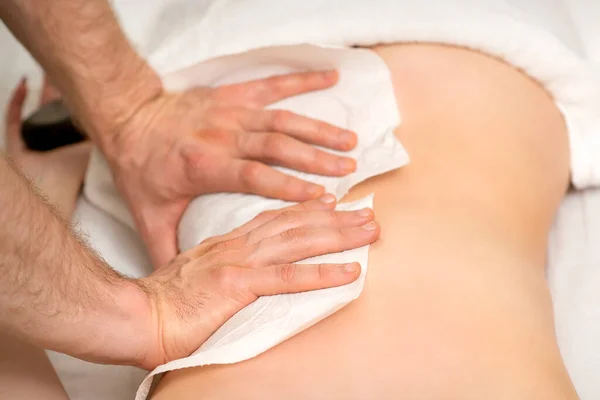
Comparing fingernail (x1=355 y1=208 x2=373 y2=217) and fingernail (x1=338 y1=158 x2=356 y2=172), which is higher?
fingernail (x1=355 y1=208 x2=373 y2=217)

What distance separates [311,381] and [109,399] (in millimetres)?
373

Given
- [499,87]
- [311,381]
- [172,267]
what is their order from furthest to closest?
[499,87] → [172,267] → [311,381]

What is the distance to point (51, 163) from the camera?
3.89ft

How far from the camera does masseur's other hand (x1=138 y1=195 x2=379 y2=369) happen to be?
0.75m

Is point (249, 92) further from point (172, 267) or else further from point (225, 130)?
point (172, 267)

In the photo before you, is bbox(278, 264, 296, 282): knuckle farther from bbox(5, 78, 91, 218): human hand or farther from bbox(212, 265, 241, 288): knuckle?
bbox(5, 78, 91, 218): human hand

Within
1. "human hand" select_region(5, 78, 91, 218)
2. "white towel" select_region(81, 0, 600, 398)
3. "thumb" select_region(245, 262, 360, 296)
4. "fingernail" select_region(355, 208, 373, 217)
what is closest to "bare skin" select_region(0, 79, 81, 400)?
"human hand" select_region(5, 78, 91, 218)

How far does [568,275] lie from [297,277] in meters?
0.46

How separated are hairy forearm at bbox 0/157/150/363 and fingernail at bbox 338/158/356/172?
326 mm

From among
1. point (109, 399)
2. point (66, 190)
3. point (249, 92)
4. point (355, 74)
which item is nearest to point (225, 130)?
point (249, 92)

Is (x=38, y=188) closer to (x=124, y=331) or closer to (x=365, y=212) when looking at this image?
(x=124, y=331)

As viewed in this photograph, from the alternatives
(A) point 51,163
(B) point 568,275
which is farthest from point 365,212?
(A) point 51,163

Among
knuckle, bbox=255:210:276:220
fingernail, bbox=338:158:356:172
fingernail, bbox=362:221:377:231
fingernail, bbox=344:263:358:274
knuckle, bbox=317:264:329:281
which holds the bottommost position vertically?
fingernail, bbox=338:158:356:172

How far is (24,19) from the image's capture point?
1050 millimetres
